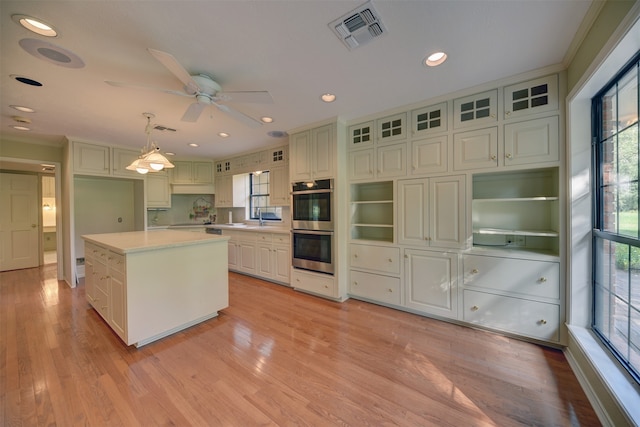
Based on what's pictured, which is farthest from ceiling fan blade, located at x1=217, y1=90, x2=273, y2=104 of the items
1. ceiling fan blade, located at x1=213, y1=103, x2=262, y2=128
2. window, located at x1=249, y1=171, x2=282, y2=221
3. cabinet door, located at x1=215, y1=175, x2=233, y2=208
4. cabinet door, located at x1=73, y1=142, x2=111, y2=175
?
cabinet door, located at x1=73, y1=142, x2=111, y2=175

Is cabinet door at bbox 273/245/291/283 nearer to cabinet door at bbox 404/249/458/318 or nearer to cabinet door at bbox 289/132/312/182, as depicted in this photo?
cabinet door at bbox 289/132/312/182

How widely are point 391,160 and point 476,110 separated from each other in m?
0.97

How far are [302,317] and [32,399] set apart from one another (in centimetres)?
209

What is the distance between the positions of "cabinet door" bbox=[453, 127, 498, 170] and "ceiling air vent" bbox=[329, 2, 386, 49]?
1.49 meters

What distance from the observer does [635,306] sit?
145 centimetres

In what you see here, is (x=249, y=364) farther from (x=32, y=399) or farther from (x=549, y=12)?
(x=549, y=12)

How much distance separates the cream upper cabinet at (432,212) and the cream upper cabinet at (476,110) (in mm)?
580

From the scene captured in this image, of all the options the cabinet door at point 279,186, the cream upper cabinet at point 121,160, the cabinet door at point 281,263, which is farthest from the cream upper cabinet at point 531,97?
the cream upper cabinet at point 121,160

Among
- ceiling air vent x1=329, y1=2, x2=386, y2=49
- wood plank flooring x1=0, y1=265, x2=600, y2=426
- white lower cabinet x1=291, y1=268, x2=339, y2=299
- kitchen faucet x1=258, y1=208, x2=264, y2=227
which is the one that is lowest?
wood plank flooring x1=0, y1=265, x2=600, y2=426

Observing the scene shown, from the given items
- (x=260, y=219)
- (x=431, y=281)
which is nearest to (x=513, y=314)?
(x=431, y=281)

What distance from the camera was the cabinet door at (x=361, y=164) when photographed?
315cm

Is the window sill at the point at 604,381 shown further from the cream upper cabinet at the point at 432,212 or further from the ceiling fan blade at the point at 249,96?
the ceiling fan blade at the point at 249,96

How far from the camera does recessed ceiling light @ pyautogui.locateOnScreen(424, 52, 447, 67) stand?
188cm

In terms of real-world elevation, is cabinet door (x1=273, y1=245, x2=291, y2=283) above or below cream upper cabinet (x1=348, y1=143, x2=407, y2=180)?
below
